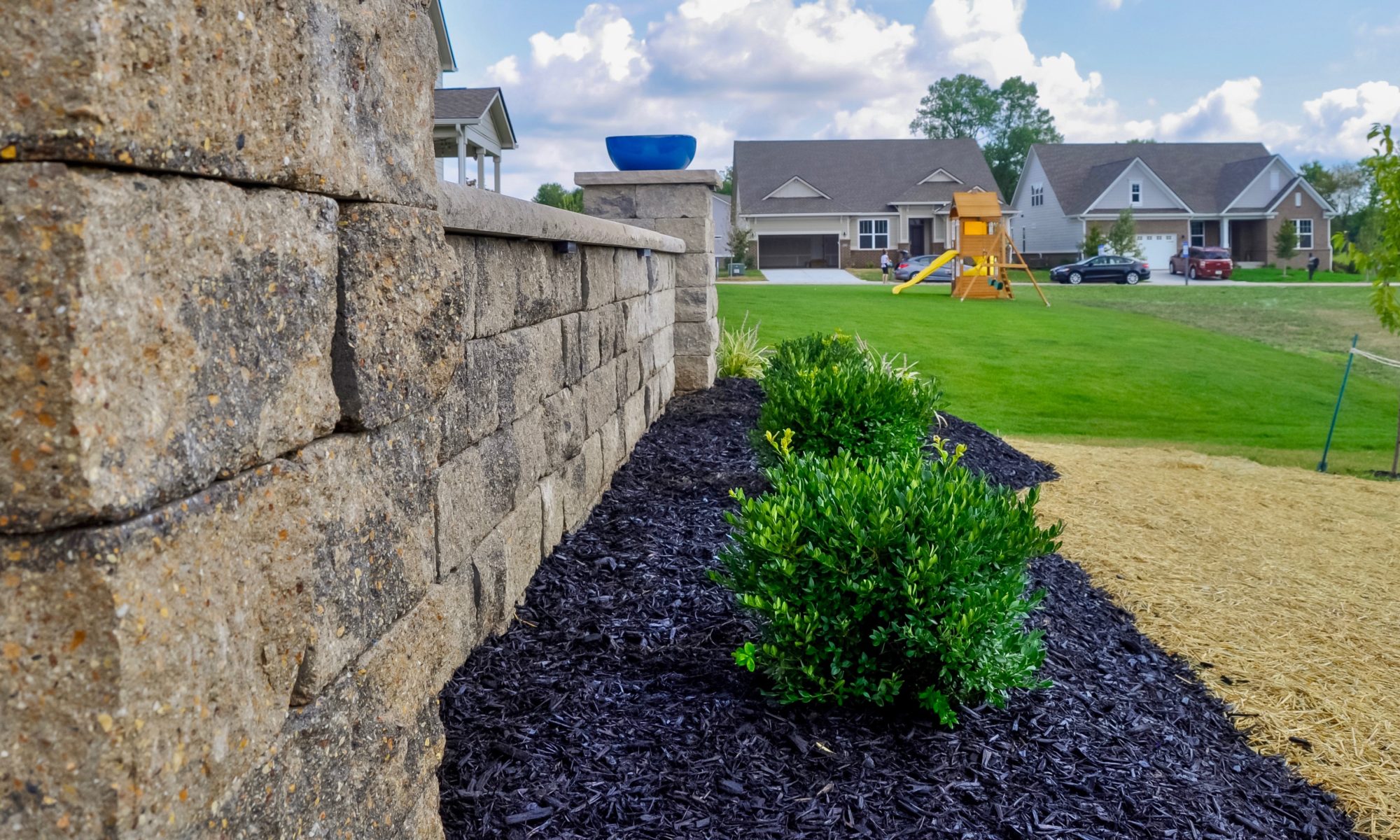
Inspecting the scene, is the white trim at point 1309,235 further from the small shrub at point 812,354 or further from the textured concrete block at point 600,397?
the textured concrete block at point 600,397

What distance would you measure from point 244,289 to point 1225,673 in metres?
4.83

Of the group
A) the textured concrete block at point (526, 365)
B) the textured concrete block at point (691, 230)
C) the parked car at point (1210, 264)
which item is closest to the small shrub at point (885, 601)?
the textured concrete block at point (526, 365)

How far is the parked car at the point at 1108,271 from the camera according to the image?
4134 cm

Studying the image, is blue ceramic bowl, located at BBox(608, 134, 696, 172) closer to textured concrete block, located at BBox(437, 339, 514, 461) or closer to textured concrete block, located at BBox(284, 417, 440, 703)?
textured concrete block, located at BBox(437, 339, 514, 461)

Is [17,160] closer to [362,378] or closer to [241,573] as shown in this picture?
Answer: [241,573]

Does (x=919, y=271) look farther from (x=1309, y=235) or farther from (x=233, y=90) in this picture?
(x=233, y=90)

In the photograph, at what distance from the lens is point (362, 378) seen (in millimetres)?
2207

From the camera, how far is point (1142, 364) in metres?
18.7

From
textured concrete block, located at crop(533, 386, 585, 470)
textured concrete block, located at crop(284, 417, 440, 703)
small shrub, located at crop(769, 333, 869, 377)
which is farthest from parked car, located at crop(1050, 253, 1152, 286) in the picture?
textured concrete block, located at crop(284, 417, 440, 703)

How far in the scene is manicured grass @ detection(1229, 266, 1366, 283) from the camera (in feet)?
142

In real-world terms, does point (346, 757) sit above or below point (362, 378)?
below

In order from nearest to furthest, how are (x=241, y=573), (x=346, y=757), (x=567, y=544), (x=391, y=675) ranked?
(x=241, y=573), (x=346, y=757), (x=391, y=675), (x=567, y=544)

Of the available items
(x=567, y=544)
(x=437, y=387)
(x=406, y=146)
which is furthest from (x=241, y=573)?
(x=567, y=544)

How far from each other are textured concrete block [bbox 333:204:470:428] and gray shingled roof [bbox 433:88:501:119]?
60.4 feet
